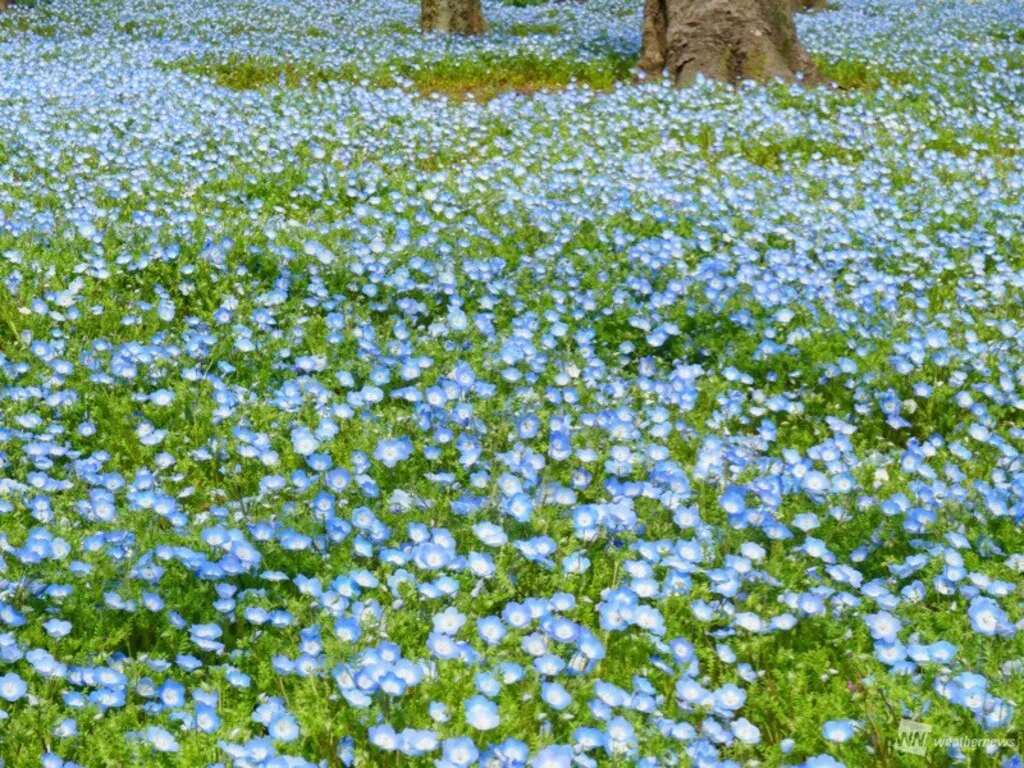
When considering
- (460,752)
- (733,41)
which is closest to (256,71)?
(733,41)

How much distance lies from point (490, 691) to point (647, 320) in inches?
113

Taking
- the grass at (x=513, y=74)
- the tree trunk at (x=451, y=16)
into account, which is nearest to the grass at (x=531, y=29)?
the tree trunk at (x=451, y=16)

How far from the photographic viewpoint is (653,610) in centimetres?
305

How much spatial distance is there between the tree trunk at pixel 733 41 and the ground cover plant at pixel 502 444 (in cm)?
209

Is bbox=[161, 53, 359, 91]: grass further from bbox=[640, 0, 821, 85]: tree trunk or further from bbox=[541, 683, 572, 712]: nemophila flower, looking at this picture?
bbox=[541, 683, 572, 712]: nemophila flower

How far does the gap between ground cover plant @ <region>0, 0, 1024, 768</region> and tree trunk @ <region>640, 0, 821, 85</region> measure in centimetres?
209

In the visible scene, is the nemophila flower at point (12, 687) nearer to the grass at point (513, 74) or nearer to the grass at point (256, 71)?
the grass at point (256, 71)

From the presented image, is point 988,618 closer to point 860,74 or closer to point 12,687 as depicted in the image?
point 12,687

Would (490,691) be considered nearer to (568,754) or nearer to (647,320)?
(568,754)

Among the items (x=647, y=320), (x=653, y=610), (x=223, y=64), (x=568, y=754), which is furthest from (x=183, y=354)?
(x=223, y=64)

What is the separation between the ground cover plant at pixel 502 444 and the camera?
269 cm

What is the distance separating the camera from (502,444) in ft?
13.0

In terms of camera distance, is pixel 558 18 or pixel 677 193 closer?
pixel 677 193

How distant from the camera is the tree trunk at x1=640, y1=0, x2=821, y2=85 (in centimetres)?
1068
